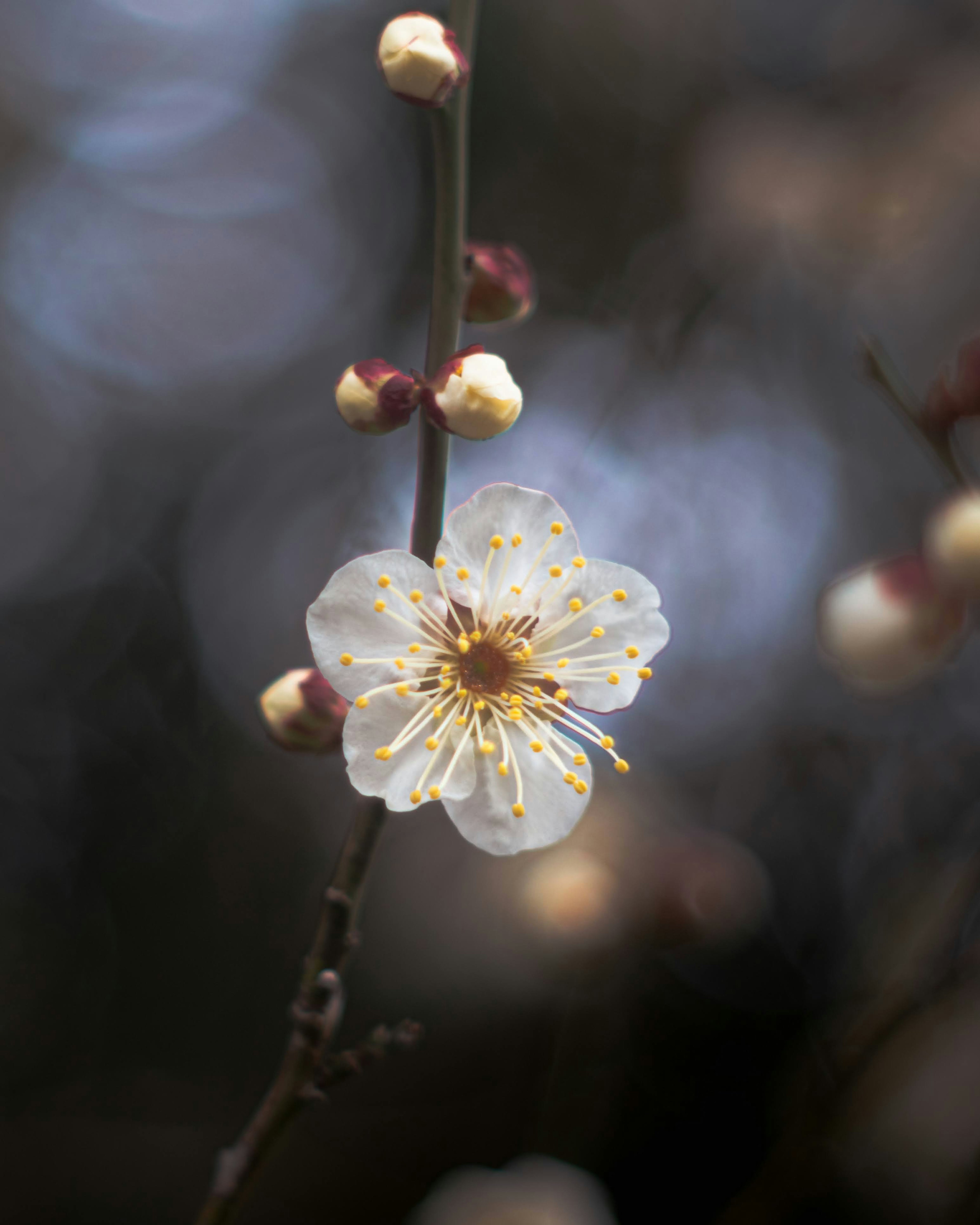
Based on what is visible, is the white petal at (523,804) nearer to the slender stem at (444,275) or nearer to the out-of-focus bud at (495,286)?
the slender stem at (444,275)

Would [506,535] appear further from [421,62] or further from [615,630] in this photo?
[421,62]

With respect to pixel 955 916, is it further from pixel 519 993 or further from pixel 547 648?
pixel 519 993

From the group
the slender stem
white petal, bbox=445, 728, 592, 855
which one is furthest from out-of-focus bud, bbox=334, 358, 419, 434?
white petal, bbox=445, 728, 592, 855

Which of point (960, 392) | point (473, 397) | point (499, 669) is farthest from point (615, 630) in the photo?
point (960, 392)

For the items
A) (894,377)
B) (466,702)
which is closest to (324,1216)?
(466,702)

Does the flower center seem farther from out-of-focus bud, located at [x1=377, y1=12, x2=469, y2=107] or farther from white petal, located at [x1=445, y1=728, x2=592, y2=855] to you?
out-of-focus bud, located at [x1=377, y1=12, x2=469, y2=107]

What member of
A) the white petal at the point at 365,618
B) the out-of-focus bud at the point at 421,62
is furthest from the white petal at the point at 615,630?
the out-of-focus bud at the point at 421,62
